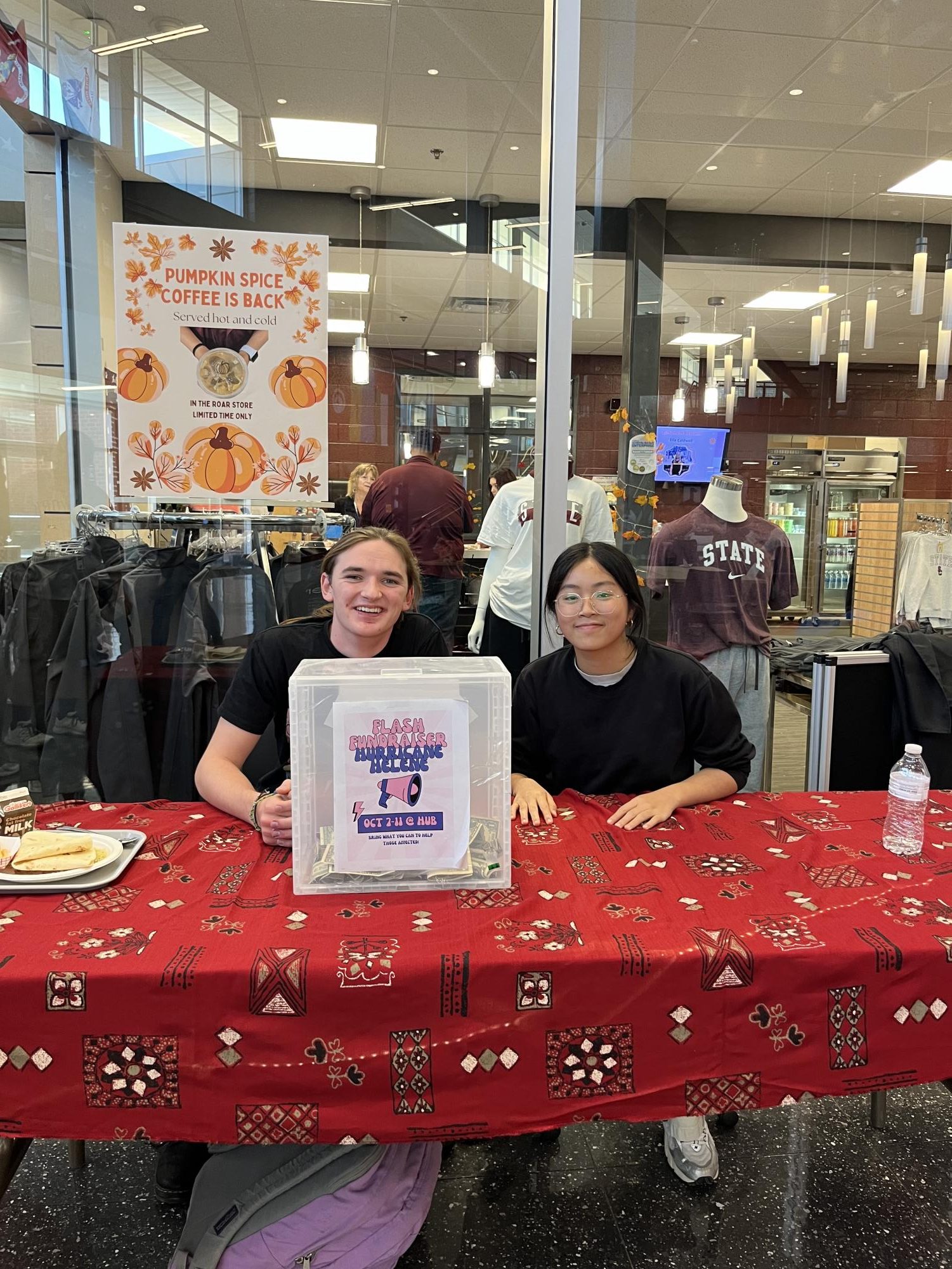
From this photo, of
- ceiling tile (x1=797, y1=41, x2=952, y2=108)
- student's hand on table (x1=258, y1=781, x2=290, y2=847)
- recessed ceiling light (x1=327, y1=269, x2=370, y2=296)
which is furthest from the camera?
ceiling tile (x1=797, y1=41, x2=952, y2=108)

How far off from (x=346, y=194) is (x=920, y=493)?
9.39 feet

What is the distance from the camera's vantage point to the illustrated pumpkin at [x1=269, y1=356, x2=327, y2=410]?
2.41m

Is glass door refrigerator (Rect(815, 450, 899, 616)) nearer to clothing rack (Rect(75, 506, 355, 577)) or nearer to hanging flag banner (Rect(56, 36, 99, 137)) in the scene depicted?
clothing rack (Rect(75, 506, 355, 577))

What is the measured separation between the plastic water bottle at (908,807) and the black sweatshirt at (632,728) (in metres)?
0.32

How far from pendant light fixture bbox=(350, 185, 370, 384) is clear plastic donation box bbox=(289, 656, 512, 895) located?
1830 mm

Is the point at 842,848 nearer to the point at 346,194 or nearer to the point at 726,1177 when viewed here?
the point at 726,1177

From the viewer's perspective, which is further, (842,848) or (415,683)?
(842,848)

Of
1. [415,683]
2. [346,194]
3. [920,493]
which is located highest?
[346,194]

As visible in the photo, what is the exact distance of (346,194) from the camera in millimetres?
2777

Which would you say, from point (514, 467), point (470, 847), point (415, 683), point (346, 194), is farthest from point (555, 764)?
point (346, 194)

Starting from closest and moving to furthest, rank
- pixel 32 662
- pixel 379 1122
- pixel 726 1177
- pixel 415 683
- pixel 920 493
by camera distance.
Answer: pixel 379 1122, pixel 415 683, pixel 726 1177, pixel 32 662, pixel 920 493

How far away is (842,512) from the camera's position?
3.83 meters

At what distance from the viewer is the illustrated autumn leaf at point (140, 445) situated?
2.38 m

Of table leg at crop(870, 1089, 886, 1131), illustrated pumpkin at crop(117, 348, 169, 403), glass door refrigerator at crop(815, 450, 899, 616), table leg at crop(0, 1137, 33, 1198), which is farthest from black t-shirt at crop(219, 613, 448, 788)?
glass door refrigerator at crop(815, 450, 899, 616)
